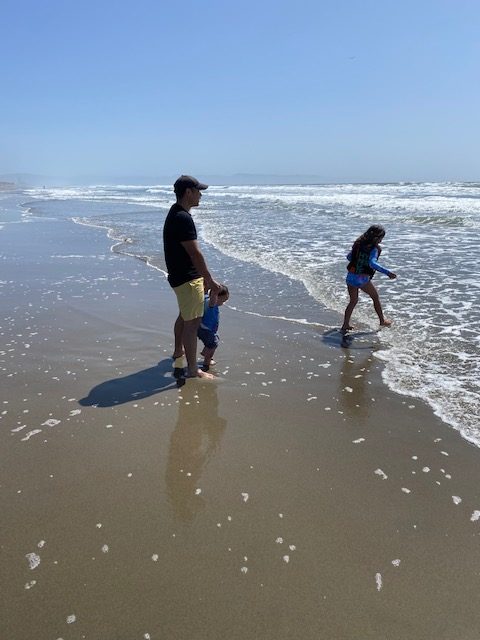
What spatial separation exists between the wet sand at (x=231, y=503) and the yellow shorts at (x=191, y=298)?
69 centimetres

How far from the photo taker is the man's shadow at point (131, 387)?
13.7ft

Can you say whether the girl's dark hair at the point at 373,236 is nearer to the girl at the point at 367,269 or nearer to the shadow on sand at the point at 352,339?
the girl at the point at 367,269

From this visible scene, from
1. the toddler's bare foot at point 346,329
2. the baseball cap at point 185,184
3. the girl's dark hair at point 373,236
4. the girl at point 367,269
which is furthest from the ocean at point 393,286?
the baseball cap at point 185,184

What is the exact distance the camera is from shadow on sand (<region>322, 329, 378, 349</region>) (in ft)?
18.8

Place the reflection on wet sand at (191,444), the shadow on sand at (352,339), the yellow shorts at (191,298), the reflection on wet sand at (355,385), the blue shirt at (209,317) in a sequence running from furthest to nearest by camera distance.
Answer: the shadow on sand at (352,339) < the blue shirt at (209,317) < the yellow shorts at (191,298) < the reflection on wet sand at (355,385) < the reflection on wet sand at (191,444)

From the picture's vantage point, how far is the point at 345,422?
3842 millimetres

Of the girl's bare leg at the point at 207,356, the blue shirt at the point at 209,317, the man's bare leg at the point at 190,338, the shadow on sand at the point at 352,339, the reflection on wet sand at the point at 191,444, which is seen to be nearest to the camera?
the reflection on wet sand at the point at 191,444

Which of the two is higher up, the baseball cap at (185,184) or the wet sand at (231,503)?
the baseball cap at (185,184)

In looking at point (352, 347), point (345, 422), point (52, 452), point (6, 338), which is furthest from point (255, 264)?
point (52, 452)

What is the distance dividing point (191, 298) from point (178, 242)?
1.85 feet

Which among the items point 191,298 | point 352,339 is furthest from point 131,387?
point 352,339

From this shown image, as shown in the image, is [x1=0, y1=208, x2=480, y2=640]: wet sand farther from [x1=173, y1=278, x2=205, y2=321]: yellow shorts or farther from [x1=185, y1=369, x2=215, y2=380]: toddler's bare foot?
[x1=173, y1=278, x2=205, y2=321]: yellow shorts

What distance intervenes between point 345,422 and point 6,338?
4279mm

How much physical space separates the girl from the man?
2.45m
